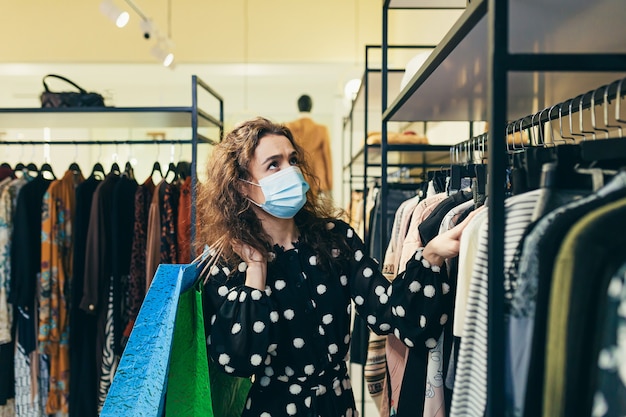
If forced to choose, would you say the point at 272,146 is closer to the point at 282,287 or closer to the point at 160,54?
the point at 282,287

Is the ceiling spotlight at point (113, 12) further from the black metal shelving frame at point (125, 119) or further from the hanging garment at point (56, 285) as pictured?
the hanging garment at point (56, 285)

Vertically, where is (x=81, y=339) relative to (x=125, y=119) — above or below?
below

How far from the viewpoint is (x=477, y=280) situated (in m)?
0.93

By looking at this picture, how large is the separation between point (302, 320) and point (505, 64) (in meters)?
0.96

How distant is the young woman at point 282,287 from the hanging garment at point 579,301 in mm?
657

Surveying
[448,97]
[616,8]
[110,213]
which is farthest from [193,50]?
[616,8]

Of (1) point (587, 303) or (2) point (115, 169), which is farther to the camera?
(2) point (115, 169)

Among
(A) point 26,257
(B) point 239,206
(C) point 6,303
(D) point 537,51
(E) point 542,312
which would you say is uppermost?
(D) point 537,51

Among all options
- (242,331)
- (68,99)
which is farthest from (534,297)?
(68,99)

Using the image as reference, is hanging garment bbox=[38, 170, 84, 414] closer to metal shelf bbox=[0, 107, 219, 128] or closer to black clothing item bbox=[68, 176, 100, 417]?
black clothing item bbox=[68, 176, 100, 417]

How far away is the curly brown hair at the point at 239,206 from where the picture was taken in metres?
1.61

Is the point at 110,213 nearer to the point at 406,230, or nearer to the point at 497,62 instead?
the point at 406,230

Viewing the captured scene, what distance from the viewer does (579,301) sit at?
72cm

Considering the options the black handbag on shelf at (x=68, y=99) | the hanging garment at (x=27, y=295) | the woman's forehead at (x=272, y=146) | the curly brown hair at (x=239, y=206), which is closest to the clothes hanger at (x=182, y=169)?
the black handbag on shelf at (x=68, y=99)
